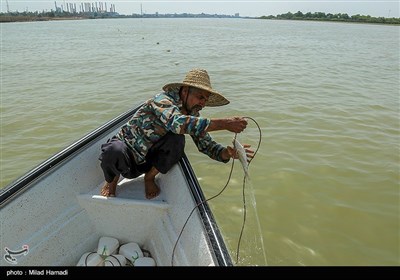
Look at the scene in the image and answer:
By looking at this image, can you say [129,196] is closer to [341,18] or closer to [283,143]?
[283,143]

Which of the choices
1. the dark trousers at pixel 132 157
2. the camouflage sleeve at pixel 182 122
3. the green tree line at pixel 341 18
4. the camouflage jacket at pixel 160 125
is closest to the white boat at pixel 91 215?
the dark trousers at pixel 132 157

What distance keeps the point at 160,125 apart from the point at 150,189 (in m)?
0.68

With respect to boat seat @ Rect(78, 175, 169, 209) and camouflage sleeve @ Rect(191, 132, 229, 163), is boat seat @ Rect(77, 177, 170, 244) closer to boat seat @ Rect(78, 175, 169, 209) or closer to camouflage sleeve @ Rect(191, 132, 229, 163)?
boat seat @ Rect(78, 175, 169, 209)

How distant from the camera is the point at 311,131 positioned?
611 centimetres

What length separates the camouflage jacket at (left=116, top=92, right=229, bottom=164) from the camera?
2.28m

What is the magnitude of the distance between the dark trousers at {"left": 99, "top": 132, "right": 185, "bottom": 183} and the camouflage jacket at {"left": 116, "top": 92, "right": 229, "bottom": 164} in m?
0.06

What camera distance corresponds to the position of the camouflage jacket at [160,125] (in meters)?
2.28

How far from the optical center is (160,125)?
261 cm

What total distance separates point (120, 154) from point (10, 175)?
10.7ft

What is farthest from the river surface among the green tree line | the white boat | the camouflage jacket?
the green tree line

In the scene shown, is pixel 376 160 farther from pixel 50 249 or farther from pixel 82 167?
pixel 50 249
